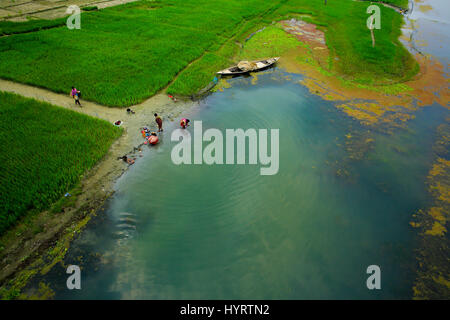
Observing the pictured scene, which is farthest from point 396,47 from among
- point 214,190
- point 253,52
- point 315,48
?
point 214,190

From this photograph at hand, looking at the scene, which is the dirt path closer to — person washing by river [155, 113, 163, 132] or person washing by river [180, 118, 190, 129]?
person washing by river [155, 113, 163, 132]

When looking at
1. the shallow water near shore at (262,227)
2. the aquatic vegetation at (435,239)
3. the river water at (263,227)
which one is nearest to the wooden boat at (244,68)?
the river water at (263,227)

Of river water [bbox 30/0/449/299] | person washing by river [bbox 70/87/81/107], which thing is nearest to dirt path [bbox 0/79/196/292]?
person washing by river [bbox 70/87/81/107]

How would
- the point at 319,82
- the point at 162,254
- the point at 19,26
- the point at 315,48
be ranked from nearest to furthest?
the point at 162,254 → the point at 319,82 → the point at 19,26 → the point at 315,48

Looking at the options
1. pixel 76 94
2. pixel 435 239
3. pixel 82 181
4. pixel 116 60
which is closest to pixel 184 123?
pixel 82 181
